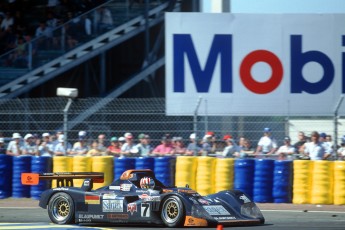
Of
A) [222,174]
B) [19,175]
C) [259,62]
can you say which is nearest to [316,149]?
[222,174]

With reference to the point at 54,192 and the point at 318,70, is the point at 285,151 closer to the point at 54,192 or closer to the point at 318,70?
the point at 318,70

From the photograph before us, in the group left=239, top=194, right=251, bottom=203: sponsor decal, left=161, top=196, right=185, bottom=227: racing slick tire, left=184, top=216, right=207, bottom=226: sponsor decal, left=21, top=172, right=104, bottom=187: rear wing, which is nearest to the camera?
left=184, top=216, right=207, bottom=226: sponsor decal

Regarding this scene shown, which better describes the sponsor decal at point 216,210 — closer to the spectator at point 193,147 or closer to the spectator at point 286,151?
the spectator at point 193,147

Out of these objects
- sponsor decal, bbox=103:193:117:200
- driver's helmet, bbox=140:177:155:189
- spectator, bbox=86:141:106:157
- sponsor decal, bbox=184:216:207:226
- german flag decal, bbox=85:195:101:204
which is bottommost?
sponsor decal, bbox=184:216:207:226

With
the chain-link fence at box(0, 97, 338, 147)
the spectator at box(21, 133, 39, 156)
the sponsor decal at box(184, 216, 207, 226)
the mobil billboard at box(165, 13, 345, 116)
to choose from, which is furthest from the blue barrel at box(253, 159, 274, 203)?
the spectator at box(21, 133, 39, 156)

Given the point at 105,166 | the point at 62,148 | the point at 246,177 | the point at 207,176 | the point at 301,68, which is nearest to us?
the point at 246,177

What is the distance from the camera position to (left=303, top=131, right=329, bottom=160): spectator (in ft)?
52.4

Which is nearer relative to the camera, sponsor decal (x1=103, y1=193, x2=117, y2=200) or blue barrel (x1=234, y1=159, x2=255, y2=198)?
sponsor decal (x1=103, y1=193, x2=117, y2=200)

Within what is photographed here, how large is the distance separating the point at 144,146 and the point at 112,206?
4664 millimetres

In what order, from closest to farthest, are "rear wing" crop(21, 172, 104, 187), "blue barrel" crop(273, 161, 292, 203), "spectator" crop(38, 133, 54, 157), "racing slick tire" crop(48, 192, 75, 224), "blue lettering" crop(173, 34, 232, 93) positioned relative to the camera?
"rear wing" crop(21, 172, 104, 187), "racing slick tire" crop(48, 192, 75, 224), "blue barrel" crop(273, 161, 292, 203), "spectator" crop(38, 133, 54, 157), "blue lettering" crop(173, 34, 232, 93)

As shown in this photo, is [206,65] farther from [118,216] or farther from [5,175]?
[118,216]

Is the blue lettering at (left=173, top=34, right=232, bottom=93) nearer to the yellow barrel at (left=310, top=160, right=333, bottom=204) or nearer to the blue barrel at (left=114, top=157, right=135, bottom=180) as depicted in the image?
the blue barrel at (left=114, top=157, right=135, bottom=180)

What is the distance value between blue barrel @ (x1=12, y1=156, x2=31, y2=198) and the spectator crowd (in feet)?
2.12

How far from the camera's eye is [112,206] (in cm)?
1259
